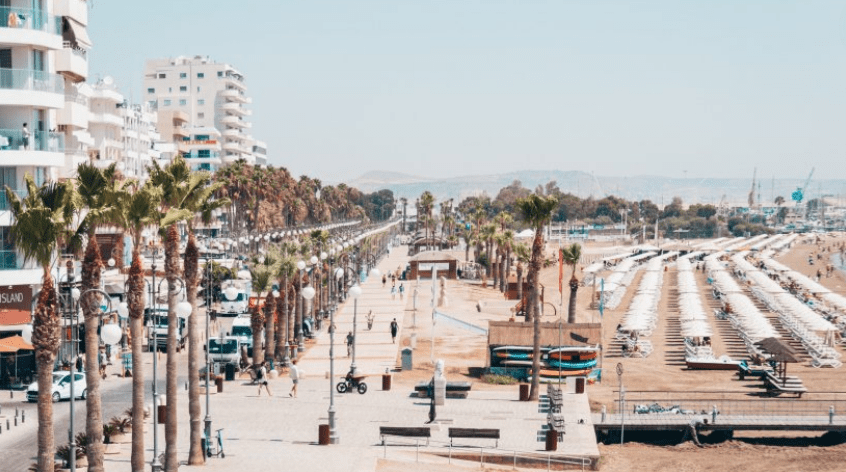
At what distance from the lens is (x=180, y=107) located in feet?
547

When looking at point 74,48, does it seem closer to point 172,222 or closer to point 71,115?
point 71,115

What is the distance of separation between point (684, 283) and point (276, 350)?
50586 millimetres

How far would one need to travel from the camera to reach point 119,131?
284 ft

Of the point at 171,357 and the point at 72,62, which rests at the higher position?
the point at 72,62

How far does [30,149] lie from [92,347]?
17912 mm

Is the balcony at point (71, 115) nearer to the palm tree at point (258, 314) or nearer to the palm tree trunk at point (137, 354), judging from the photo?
the palm tree at point (258, 314)

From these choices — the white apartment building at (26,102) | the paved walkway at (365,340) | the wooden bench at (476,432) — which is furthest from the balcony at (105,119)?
the wooden bench at (476,432)

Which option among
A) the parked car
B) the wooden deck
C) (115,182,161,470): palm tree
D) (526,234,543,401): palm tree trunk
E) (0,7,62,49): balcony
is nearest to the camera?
(115,182,161,470): palm tree

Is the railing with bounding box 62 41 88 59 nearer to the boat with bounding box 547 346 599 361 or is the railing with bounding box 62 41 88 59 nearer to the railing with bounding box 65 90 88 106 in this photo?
the railing with bounding box 65 90 88 106

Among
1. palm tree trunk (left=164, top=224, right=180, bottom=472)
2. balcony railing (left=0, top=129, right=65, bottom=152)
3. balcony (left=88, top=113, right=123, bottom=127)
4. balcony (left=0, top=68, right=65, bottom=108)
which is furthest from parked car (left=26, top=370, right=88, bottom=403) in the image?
balcony (left=88, top=113, right=123, bottom=127)

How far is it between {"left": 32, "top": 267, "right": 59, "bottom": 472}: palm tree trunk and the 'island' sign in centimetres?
1890

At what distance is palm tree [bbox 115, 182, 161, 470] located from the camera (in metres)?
23.4

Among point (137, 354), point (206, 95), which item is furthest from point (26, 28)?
point (206, 95)

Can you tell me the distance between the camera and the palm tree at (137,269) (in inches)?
921
